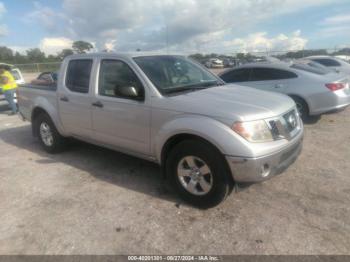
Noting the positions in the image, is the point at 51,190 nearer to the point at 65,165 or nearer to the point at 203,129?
the point at 65,165

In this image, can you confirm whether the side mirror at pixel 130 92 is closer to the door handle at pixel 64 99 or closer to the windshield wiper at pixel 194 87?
the windshield wiper at pixel 194 87

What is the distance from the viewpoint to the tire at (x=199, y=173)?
3.18 meters

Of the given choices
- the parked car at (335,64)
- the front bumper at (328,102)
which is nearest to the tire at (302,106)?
the front bumper at (328,102)

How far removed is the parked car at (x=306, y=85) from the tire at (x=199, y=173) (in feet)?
15.0

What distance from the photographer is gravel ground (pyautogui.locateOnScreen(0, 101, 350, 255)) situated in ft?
9.33

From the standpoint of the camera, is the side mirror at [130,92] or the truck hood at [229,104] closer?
the truck hood at [229,104]

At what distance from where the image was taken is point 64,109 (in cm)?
500

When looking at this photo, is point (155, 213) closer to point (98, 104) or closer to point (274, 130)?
point (274, 130)

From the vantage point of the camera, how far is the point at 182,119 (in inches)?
132

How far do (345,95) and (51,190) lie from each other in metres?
6.63

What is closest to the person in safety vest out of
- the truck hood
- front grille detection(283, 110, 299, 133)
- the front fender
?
the truck hood

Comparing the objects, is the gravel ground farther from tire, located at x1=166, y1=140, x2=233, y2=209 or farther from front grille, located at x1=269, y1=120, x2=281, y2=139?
front grille, located at x1=269, y1=120, x2=281, y2=139

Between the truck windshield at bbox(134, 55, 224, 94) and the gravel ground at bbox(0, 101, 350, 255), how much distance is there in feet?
4.70

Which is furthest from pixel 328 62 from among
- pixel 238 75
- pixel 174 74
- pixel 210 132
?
pixel 210 132
